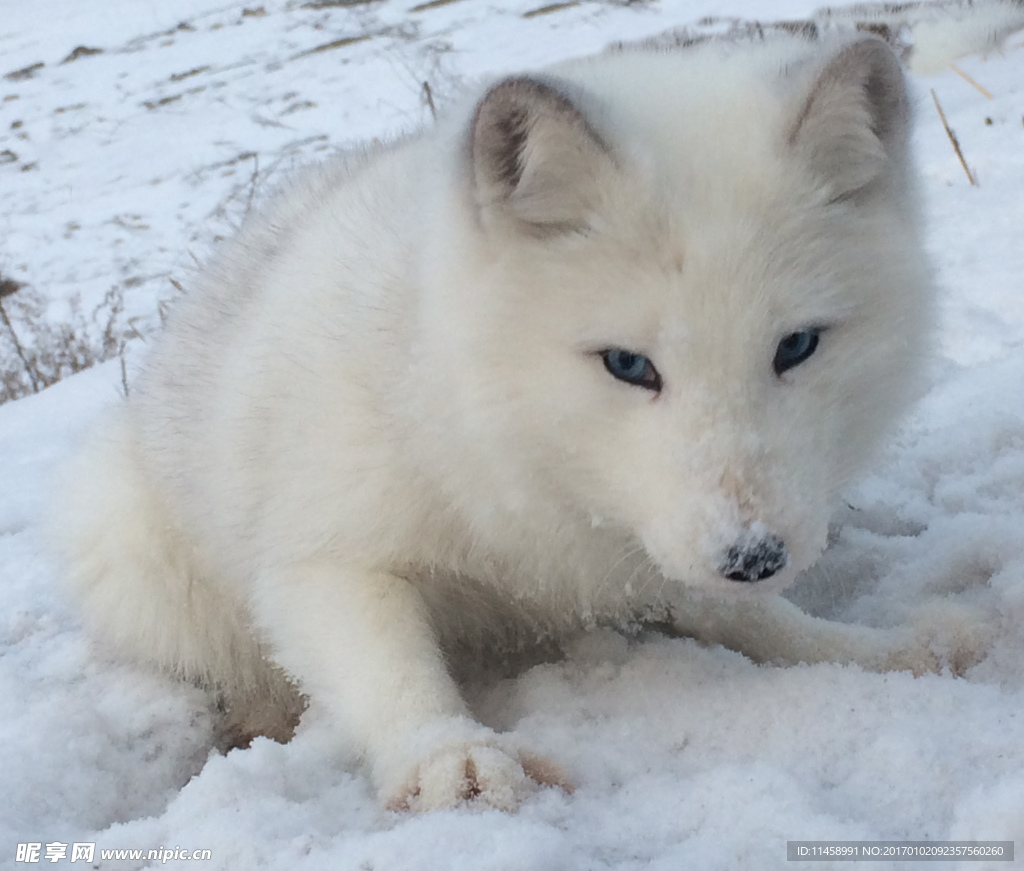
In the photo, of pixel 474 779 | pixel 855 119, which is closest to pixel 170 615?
pixel 474 779

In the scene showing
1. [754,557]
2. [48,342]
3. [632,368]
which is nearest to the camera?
[754,557]

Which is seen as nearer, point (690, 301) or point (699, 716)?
point (690, 301)

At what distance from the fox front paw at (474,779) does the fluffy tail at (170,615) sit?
86 cm

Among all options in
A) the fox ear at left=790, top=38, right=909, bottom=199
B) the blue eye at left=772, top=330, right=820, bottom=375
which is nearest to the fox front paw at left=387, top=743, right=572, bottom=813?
the blue eye at left=772, top=330, right=820, bottom=375

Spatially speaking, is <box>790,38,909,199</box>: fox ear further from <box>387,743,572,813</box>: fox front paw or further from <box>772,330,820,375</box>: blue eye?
<box>387,743,572,813</box>: fox front paw

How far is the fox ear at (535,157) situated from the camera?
1617 millimetres

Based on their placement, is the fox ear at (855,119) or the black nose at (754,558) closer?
the black nose at (754,558)

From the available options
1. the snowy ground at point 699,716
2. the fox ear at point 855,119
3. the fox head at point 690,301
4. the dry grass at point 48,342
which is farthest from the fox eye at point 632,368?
the dry grass at point 48,342

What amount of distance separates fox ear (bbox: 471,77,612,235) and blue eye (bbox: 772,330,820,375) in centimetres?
36

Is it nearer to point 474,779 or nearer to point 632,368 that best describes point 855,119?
point 632,368

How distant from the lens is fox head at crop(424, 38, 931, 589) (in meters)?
1.55

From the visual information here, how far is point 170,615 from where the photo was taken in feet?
8.25

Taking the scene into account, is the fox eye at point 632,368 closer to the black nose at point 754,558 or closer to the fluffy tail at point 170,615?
the black nose at point 754,558

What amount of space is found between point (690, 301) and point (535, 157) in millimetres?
348
